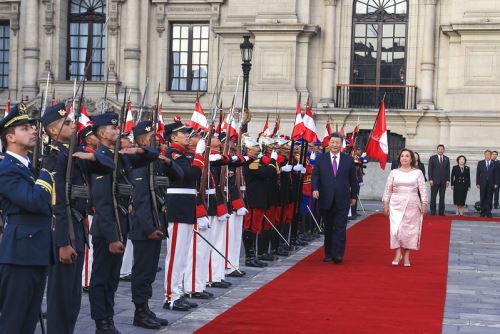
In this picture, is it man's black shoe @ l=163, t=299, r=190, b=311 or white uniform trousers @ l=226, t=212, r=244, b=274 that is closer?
man's black shoe @ l=163, t=299, r=190, b=311

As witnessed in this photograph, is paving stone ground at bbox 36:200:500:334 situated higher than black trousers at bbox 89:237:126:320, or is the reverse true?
black trousers at bbox 89:237:126:320

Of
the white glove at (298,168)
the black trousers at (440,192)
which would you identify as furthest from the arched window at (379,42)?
the white glove at (298,168)

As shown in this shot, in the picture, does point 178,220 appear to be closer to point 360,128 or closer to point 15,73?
point 360,128

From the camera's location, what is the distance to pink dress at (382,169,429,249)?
14.8 m

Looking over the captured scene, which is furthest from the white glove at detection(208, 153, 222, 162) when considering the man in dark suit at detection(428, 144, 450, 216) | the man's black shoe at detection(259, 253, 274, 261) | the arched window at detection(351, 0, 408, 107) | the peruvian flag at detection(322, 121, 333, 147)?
the arched window at detection(351, 0, 408, 107)

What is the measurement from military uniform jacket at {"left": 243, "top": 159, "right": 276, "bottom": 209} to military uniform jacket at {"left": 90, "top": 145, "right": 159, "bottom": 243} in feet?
18.5

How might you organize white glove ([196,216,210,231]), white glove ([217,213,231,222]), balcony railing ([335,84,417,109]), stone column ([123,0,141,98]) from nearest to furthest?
white glove ([196,216,210,231])
white glove ([217,213,231,222])
balcony railing ([335,84,417,109])
stone column ([123,0,141,98])

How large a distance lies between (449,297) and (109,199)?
5.21 metres

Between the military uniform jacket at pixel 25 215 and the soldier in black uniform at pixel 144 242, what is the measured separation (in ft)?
8.04

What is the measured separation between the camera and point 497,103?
29562mm

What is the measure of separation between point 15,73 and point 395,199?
21.7 m

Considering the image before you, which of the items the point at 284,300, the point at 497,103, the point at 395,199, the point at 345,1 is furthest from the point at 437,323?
the point at 345,1

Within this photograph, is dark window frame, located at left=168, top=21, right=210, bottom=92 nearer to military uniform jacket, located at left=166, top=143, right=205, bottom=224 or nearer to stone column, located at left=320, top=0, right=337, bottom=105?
stone column, located at left=320, top=0, right=337, bottom=105

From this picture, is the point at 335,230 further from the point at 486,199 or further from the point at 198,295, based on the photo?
the point at 486,199
